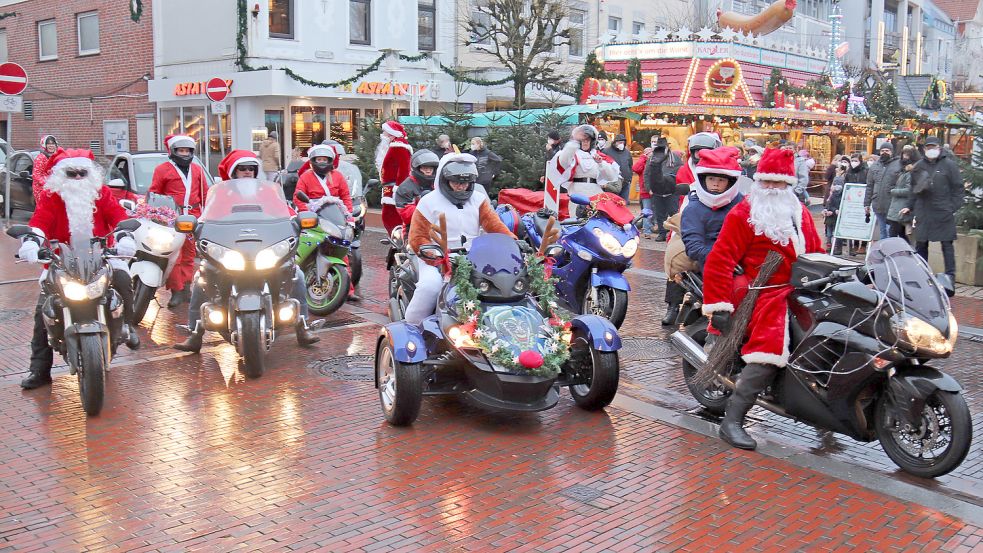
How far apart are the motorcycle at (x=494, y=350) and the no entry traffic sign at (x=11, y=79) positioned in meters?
13.9

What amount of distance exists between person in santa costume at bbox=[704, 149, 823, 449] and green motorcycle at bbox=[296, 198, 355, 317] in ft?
16.7

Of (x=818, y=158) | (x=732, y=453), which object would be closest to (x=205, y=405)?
(x=732, y=453)

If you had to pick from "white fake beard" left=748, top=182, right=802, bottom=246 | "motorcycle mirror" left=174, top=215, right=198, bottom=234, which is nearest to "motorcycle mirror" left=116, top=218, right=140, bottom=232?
"motorcycle mirror" left=174, top=215, right=198, bottom=234

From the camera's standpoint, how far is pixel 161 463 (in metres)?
5.91

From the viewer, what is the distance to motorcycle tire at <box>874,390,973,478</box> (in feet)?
17.3

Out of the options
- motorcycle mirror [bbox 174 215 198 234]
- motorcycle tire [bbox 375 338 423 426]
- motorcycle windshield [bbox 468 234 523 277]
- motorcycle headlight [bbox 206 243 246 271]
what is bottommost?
motorcycle tire [bbox 375 338 423 426]

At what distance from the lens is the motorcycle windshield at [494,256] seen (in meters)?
6.66

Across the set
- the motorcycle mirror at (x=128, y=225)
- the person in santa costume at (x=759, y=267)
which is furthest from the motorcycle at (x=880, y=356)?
the motorcycle mirror at (x=128, y=225)


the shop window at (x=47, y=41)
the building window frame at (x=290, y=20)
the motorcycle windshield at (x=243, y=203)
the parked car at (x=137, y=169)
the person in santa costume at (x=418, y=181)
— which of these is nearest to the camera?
the motorcycle windshield at (x=243, y=203)

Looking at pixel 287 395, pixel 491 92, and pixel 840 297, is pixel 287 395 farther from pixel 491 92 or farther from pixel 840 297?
pixel 491 92

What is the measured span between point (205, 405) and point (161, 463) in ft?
4.27

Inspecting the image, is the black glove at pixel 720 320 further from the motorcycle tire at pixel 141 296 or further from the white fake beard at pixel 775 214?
the motorcycle tire at pixel 141 296

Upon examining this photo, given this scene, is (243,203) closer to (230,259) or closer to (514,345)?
(230,259)

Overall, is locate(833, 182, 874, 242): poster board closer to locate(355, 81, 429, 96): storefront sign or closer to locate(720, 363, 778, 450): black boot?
locate(720, 363, 778, 450): black boot
